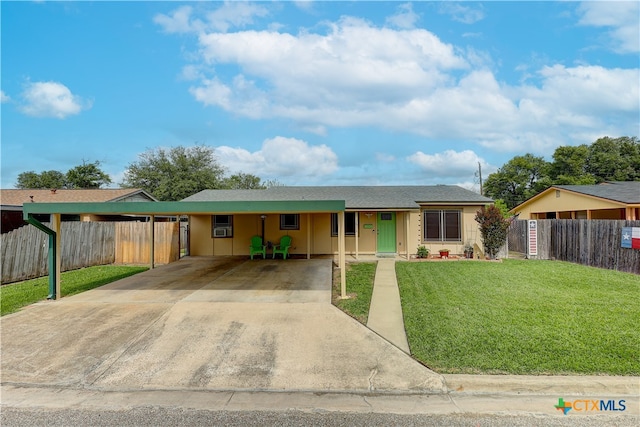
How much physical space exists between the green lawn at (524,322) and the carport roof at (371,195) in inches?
178

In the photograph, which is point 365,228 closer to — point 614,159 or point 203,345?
point 203,345

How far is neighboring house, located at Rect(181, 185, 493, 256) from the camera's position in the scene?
1422 cm

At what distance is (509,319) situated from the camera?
6008mm

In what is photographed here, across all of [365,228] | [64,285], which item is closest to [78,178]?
[64,285]

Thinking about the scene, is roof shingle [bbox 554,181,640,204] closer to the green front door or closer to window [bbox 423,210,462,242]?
window [bbox 423,210,462,242]

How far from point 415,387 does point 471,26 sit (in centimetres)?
1128

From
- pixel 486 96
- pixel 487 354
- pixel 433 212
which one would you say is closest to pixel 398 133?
pixel 486 96

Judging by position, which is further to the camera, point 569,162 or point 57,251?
point 569,162

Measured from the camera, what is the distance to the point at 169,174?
33688mm

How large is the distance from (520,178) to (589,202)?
26.7 metres

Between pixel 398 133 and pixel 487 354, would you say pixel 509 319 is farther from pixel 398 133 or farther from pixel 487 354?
pixel 398 133

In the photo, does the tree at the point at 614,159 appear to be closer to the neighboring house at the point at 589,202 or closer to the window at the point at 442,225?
the neighboring house at the point at 589,202

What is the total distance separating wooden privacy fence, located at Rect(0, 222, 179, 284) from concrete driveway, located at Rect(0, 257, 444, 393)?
3.78 m

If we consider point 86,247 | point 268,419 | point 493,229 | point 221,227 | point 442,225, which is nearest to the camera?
point 268,419
